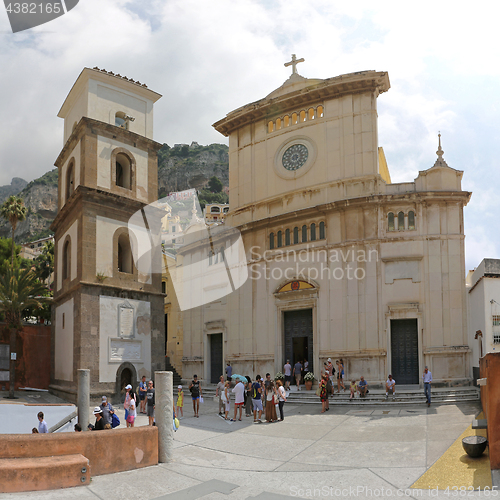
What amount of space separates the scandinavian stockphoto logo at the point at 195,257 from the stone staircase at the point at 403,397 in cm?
1005

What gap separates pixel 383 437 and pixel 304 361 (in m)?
14.0

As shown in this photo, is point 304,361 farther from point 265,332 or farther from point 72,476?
point 72,476

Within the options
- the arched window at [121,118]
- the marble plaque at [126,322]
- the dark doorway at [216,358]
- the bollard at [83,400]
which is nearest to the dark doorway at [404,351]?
the dark doorway at [216,358]

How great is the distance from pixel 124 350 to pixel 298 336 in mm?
10012

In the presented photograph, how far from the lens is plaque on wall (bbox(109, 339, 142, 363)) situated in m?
28.5

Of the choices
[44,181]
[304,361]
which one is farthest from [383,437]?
[44,181]

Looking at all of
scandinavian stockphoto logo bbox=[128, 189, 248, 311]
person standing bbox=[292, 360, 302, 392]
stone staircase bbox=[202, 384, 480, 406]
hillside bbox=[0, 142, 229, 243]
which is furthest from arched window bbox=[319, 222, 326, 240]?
hillside bbox=[0, 142, 229, 243]

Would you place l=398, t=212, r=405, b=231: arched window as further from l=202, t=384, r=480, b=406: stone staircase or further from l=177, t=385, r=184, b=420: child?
l=177, t=385, r=184, b=420: child

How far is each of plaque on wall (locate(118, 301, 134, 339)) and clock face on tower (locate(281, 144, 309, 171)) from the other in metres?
13.1

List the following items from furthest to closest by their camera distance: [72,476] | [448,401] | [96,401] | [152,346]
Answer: [152,346] < [96,401] < [448,401] < [72,476]

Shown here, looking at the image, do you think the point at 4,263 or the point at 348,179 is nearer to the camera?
the point at 348,179

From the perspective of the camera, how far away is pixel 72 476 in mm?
11719

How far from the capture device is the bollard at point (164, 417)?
551 inches

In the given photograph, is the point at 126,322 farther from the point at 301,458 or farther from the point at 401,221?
the point at 301,458
